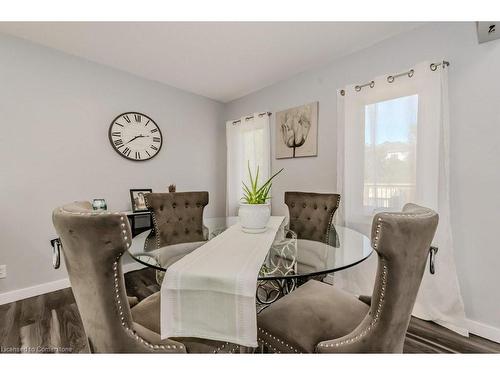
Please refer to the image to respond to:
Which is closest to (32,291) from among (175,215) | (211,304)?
(175,215)

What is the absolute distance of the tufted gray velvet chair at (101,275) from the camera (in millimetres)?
758

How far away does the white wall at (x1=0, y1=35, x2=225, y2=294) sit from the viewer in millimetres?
2227

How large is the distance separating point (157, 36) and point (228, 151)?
183cm

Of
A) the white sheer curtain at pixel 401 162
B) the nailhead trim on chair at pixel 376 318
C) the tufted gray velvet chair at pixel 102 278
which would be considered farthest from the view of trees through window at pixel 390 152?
the tufted gray velvet chair at pixel 102 278

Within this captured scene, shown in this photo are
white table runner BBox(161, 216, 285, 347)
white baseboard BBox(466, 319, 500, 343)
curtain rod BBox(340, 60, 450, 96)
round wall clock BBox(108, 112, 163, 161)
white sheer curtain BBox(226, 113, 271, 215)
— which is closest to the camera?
white table runner BBox(161, 216, 285, 347)

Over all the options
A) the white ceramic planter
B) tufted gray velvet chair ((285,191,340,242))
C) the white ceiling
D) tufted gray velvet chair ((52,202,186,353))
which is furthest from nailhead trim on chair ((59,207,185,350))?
the white ceiling

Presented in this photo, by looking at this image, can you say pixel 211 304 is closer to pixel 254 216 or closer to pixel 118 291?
pixel 118 291

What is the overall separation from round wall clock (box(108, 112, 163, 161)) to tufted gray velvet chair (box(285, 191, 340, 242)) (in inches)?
77.0

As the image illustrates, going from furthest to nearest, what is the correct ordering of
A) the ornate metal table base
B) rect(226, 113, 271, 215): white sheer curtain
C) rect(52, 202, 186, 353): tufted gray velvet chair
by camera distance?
rect(226, 113, 271, 215): white sheer curtain, the ornate metal table base, rect(52, 202, 186, 353): tufted gray velvet chair

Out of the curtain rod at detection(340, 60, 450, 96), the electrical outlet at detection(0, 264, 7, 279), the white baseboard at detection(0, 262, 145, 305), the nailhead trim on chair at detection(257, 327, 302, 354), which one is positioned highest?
the curtain rod at detection(340, 60, 450, 96)

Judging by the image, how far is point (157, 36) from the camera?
217 cm

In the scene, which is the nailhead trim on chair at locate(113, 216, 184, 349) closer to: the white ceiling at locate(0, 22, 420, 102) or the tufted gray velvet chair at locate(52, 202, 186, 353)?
the tufted gray velvet chair at locate(52, 202, 186, 353)
